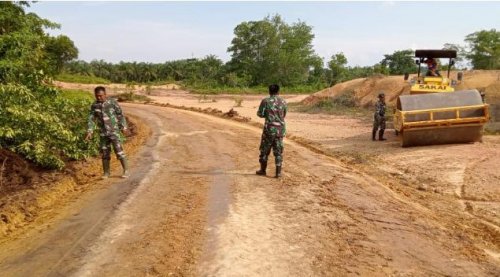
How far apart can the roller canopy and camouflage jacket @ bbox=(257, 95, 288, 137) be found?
29.3 feet

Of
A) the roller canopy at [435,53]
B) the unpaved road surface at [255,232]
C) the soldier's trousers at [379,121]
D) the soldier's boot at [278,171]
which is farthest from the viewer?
the roller canopy at [435,53]

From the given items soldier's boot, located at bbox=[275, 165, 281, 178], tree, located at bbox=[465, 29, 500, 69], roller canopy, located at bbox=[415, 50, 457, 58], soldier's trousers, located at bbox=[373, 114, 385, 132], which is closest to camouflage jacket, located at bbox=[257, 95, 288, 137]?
soldier's boot, located at bbox=[275, 165, 281, 178]

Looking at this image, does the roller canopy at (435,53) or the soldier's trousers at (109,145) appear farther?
the roller canopy at (435,53)

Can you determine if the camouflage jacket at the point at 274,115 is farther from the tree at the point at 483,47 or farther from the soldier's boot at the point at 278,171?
the tree at the point at 483,47

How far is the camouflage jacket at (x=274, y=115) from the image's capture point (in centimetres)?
866

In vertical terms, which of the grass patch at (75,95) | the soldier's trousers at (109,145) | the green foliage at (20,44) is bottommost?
the soldier's trousers at (109,145)

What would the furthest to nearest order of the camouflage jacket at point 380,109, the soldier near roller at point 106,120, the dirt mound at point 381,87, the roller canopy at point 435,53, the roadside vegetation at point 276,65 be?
the roadside vegetation at point 276,65, the dirt mound at point 381,87, the roller canopy at point 435,53, the camouflage jacket at point 380,109, the soldier near roller at point 106,120

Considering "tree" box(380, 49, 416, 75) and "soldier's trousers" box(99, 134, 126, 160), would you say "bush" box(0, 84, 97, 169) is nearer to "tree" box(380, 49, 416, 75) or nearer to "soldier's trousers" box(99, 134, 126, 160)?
"soldier's trousers" box(99, 134, 126, 160)

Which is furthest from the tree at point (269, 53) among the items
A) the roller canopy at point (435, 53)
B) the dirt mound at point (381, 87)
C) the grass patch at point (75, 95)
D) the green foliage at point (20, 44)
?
the green foliage at point (20, 44)

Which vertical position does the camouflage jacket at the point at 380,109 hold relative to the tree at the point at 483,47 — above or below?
below

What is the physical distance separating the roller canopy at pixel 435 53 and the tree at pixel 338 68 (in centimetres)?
4394

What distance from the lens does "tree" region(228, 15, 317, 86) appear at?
196 feet

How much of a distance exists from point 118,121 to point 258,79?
5231 cm

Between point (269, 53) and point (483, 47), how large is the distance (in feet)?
80.2
